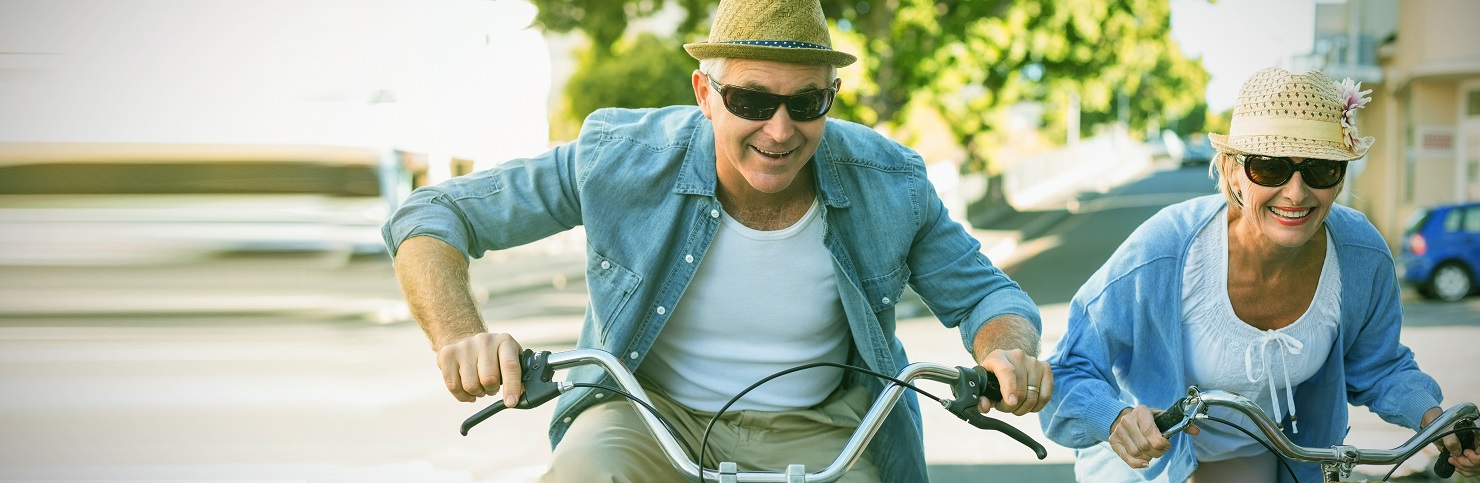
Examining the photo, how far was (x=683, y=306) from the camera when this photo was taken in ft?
9.30

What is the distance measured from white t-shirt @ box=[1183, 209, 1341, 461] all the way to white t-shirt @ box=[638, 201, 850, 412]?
89 cm

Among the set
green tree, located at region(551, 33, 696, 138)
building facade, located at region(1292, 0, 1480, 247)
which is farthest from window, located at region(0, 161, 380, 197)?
building facade, located at region(1292, 0, 1480, 247)

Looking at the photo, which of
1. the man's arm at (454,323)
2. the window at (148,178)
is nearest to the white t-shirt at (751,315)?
the man's arm at (454,323)

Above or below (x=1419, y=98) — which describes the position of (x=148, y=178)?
above

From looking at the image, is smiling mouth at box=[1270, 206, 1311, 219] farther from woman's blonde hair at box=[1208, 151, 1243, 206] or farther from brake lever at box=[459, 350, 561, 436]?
brake lever at box=[459, 350, 561, 436]

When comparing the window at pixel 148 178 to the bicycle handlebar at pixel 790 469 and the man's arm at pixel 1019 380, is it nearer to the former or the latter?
the bicycle handlebar at pixel 790 469

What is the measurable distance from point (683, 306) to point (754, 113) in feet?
1.72

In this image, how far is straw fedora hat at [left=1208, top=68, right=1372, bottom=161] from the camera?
2668 millimetres

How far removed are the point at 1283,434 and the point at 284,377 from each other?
10.1m

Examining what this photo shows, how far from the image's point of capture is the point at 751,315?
2.80 metres

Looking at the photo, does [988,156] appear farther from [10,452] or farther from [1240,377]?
[1240,377]

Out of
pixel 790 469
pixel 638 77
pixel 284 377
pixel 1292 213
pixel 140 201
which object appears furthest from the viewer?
pixel 638 77

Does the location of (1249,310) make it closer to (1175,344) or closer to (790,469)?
(1175,344)

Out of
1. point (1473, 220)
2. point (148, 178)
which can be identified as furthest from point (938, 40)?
point (148, 178)
